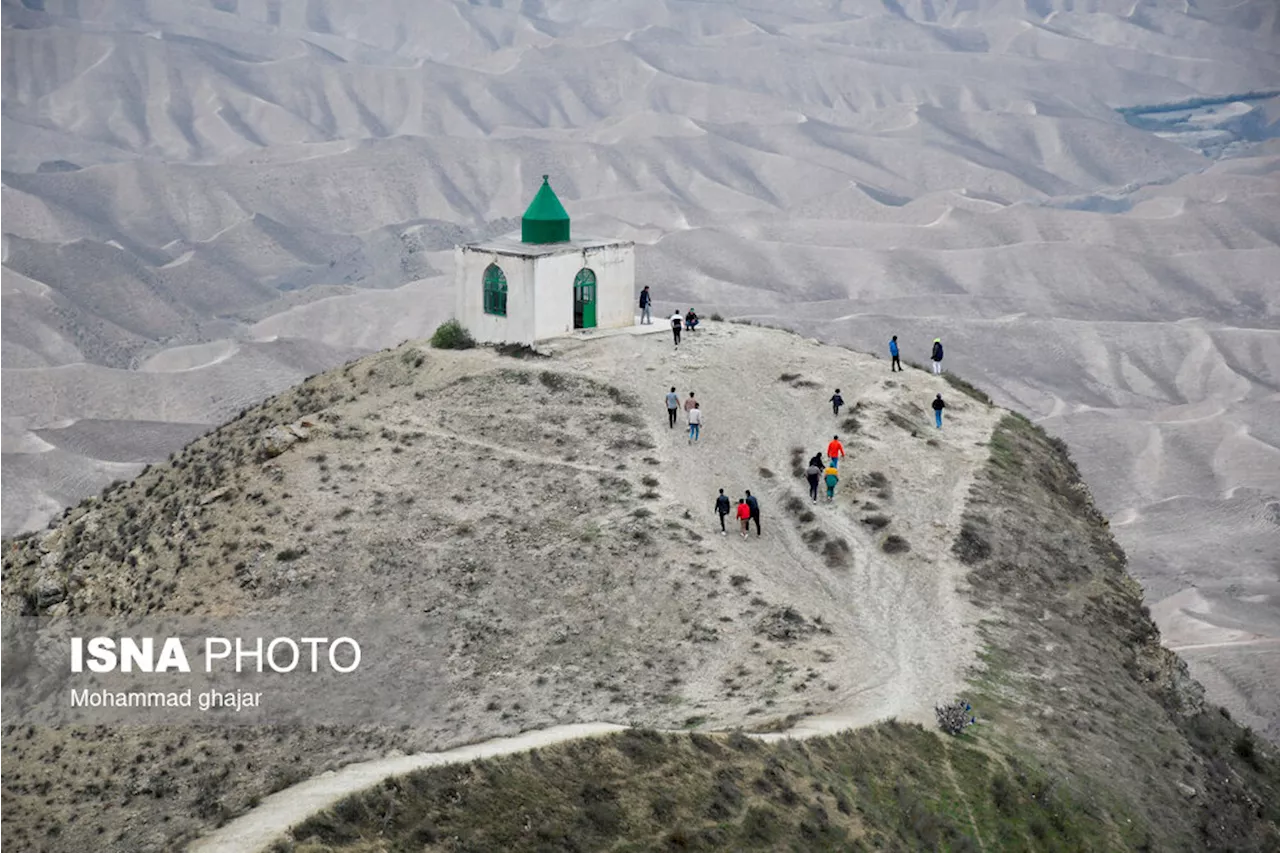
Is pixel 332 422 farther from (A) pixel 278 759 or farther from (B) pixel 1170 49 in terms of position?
(B) pixel 1170 49

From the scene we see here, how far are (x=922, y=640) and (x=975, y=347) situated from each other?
59694mm

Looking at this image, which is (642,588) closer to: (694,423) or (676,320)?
(694,423)

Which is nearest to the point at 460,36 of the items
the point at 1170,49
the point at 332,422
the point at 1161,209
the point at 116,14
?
the point at 116,14

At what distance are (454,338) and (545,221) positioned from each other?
3.50 meters

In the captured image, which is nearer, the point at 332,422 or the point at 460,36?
the point at 332,422

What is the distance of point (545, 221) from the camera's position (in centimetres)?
4203

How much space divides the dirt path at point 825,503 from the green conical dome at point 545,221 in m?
3.04

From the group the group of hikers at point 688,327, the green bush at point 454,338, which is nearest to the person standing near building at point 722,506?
the group of hikers at point 688,327

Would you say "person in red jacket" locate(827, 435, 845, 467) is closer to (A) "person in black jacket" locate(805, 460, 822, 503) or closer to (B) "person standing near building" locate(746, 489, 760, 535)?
(A) "person in black jacket" locate(805, 460, 822, 503)

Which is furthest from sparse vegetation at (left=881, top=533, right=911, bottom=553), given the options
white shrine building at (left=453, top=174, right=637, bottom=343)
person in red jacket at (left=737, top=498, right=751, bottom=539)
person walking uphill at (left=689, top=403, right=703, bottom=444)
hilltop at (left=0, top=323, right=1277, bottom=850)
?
white shrine building at (left=453, top=174, right=637, bottom=343)

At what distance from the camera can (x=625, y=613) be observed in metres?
30.5

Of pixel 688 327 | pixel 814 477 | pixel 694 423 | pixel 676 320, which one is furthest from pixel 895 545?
pixel 688 327

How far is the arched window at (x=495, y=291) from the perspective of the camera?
135 feet

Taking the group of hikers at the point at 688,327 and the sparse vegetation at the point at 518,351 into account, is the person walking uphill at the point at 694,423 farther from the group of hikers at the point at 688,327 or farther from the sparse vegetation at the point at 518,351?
the sparse vegetation at the point at 518,351
